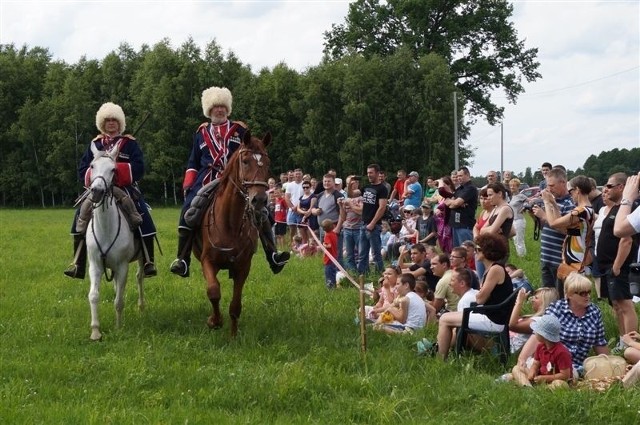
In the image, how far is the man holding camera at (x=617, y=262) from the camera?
8008mm

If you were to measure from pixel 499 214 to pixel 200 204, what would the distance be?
4.36 meters

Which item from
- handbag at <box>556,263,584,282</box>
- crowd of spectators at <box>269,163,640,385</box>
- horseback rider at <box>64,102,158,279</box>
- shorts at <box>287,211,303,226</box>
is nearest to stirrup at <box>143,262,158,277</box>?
horseback rider at <box>64,102,158,279</box>

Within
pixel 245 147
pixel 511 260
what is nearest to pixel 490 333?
pixel 245 147

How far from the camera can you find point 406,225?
55.7 feet

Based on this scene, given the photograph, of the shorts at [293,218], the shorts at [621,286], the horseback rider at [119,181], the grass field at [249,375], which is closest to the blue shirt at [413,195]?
the shorts at [293,218]

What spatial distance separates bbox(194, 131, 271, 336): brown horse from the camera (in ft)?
27.5

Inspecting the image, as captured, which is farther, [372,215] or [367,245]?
[367,245]

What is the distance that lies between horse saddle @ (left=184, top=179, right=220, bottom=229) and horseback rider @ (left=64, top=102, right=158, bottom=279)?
800 millimetres

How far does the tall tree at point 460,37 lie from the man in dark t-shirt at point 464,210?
43.8 meters

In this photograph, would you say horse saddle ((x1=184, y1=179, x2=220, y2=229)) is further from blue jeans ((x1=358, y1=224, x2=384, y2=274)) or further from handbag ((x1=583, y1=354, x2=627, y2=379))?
blue jeans ((x1=358, y1=224, x2=384, y2=274))

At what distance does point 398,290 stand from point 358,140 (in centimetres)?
4263

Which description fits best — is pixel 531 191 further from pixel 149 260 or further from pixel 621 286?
pixel 149 260

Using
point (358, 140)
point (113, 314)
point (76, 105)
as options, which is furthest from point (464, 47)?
point (113, 314)

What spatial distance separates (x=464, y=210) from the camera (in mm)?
12688
